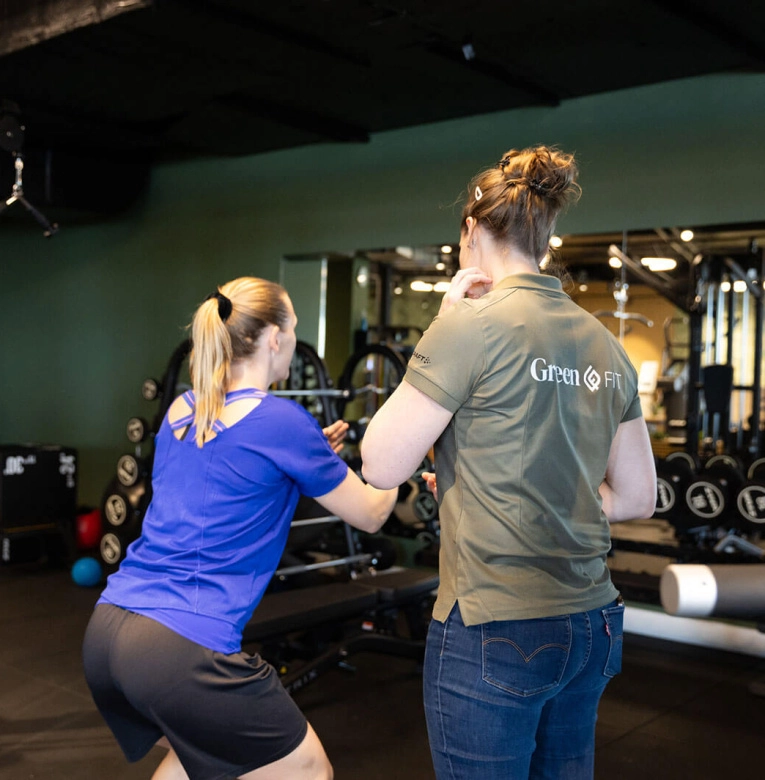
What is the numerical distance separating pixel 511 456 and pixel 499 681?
0.31 metres

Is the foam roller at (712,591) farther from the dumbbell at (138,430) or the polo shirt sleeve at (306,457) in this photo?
the dumbbell at (138,430)

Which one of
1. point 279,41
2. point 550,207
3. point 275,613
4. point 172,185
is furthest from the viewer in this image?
point 172,185

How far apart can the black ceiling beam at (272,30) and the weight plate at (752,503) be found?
2717 mm

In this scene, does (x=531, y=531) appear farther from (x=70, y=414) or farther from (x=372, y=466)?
(x=70, y=414)

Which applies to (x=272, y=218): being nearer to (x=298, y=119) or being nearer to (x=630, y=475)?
(x=298, y=119)

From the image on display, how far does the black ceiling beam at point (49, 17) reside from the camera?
11.8 ft

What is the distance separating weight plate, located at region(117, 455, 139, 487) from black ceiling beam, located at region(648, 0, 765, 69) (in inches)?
146

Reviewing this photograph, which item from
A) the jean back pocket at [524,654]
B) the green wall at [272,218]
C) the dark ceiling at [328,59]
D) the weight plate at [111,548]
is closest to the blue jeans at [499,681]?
the jean back pocket at [524,654]

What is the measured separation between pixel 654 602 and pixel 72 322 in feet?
16.8

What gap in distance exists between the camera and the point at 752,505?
13.4ft

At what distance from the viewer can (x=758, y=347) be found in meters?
4.57

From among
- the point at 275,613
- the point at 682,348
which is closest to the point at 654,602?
the point at 682,348

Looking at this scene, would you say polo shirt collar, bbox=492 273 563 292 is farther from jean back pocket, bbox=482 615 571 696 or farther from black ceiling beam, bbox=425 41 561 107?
black ceiling beam, bbox=425 41 561 107

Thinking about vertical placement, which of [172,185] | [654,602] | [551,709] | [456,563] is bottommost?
[654,602]
